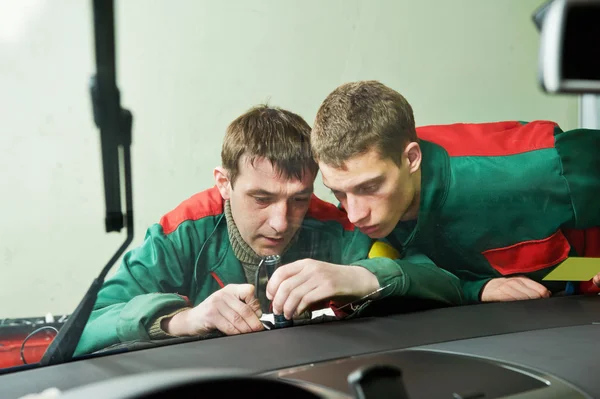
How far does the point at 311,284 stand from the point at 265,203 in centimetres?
31

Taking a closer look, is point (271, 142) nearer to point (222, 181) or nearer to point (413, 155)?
point (222, 181)

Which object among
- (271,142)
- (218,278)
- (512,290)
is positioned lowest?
(512,290)

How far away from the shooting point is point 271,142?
7.11ft

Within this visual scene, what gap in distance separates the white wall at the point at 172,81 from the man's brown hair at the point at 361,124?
1.6 inches

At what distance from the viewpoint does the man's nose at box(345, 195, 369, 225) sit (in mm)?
2352

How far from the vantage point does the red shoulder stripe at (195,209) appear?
6.72ft

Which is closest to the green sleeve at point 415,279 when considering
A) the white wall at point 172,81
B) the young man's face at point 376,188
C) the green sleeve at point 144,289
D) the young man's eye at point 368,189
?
the young man's face at point 376,188

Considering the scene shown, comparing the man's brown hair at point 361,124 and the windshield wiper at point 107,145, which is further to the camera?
the man's brown hair at point 361,124

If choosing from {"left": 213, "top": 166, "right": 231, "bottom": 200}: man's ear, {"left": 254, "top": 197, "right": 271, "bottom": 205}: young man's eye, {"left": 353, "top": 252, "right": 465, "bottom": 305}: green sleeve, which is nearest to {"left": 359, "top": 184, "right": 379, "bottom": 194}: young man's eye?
{"left": 353, "top": 252, "right": 465, "bottom": 305}: green sleeve

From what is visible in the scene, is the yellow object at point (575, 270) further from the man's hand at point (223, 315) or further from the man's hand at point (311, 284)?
the man's hand at point (223, 315)

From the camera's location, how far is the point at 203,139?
6.81 ft

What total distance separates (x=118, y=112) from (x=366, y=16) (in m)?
0.93

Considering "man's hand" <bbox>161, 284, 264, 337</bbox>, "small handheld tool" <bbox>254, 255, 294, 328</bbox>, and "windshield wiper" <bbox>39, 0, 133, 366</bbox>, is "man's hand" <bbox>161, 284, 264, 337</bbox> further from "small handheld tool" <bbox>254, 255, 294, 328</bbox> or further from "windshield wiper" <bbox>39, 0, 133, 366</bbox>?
"windshield wiper" <bbox>39, 0, 133, 366</bbox>

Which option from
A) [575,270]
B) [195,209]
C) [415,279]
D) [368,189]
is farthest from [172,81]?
[575,270]
